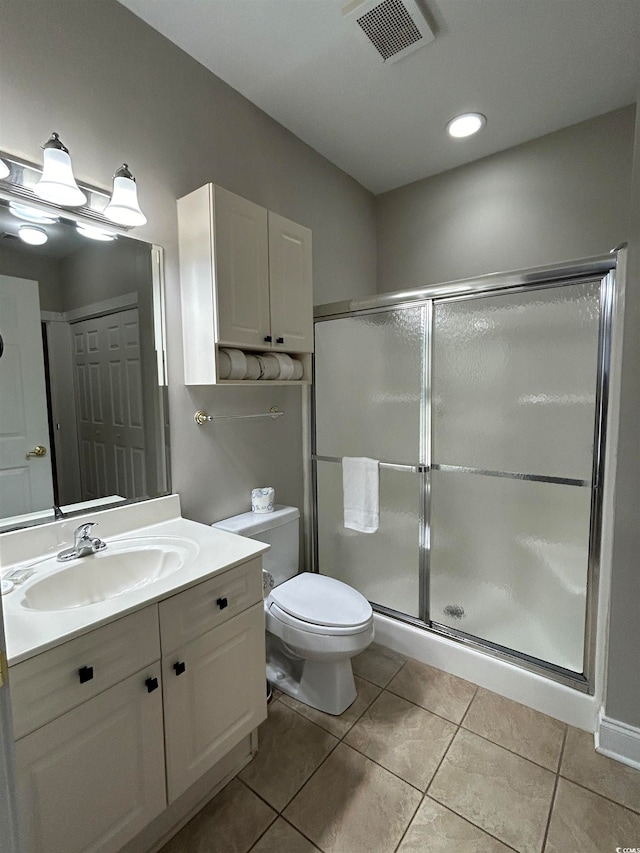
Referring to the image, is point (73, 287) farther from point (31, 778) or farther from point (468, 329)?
point (468, 329)

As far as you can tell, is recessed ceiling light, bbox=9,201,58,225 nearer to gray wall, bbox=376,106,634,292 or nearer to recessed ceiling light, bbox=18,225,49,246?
recessed ceiling light, bbox=18,225,49,246

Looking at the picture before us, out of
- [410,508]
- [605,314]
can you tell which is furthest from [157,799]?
[605,314]

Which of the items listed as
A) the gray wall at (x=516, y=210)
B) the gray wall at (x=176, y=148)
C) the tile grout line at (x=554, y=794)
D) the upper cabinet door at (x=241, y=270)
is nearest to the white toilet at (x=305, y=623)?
the gray wall at (x=176, y=148)

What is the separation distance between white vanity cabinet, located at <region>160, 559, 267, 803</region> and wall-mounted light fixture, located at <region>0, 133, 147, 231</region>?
4.22 ft

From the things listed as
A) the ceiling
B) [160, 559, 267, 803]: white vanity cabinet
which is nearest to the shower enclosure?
the ceiling

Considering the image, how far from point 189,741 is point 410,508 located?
4.50 feet

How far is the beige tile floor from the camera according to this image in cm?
126

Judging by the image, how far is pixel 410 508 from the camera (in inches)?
85.7

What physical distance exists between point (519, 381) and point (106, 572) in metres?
1.76

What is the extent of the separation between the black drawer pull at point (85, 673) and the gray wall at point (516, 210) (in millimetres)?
2513

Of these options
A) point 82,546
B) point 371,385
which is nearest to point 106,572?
point 82,546

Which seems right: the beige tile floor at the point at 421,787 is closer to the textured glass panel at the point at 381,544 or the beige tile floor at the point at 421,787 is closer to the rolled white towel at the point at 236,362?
the textured glass panel at the point at 381,544

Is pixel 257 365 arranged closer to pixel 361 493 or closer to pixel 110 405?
pixel 110 405

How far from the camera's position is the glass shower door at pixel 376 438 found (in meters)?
2.13
